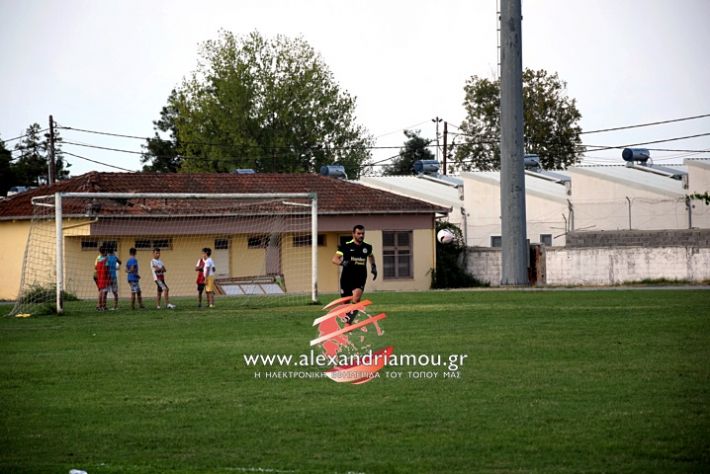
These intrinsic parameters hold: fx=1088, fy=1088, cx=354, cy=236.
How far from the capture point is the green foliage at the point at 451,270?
48125mm

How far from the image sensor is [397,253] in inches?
1890

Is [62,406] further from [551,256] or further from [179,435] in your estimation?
[551,256]

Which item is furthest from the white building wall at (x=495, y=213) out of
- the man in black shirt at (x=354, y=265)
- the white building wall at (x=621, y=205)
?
the man in black shirt at (x=354, y=265)

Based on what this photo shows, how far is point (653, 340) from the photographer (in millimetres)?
17141

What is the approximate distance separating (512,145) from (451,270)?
10639 mm

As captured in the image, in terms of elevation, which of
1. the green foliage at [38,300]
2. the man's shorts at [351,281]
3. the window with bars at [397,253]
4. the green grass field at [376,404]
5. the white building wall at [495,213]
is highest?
the white building wall at [495,213]

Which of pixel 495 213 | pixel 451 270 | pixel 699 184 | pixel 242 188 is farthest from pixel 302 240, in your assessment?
pixel 699 184

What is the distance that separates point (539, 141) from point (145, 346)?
6368cm

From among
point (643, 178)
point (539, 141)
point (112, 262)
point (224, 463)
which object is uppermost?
point (539, 141)

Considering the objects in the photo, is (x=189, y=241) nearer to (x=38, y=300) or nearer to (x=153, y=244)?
(x=153, y=244)

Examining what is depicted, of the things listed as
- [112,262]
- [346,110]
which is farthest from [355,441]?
[346,110]

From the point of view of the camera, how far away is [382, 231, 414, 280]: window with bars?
157 ft

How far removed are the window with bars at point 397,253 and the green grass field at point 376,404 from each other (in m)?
27.0

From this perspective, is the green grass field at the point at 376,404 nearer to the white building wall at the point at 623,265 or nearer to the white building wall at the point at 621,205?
the white building wall at the point at 623,265
